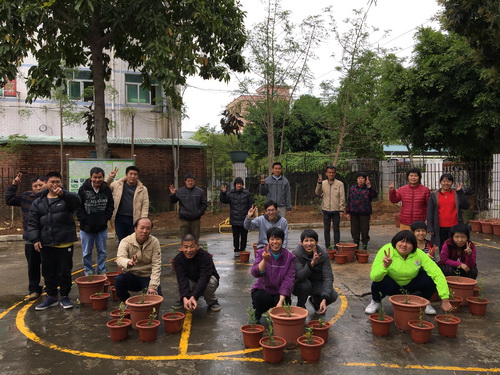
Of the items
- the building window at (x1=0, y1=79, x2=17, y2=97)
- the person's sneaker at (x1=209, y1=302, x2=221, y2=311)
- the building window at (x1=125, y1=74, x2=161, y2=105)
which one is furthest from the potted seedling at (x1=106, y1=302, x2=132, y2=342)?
the building window at (x1=0, y1=79, x2=17, y2=97)

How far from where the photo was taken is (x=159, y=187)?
622 inches

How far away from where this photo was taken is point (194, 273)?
4996 mm

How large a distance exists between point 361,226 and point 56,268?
217 inches

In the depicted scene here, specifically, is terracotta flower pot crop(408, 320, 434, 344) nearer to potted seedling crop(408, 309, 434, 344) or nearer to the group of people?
potted seedling crop(408, 309, 434, 344)

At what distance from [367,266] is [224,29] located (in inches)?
263

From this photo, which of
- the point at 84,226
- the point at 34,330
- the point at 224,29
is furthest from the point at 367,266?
the point at 224,29

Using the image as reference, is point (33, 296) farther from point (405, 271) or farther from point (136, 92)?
point (136, 92)

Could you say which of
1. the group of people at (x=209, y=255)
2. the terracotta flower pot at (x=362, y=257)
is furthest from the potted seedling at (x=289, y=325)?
the terracotta flower pot at (x=362, y=257)

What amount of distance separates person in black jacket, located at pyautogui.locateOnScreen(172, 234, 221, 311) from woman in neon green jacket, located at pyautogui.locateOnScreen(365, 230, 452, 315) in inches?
76.2

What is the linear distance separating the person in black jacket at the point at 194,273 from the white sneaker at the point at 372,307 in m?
1.85

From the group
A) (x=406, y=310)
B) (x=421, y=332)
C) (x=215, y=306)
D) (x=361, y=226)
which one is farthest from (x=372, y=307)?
(x=361, y=226)

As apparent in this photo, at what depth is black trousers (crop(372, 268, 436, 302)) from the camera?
189 inches

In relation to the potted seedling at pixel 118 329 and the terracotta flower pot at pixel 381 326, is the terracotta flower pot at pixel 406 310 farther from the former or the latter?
the potted seedling at pixel 118 329

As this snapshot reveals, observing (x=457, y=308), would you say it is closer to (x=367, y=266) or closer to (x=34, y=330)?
(x=367, y=266)
